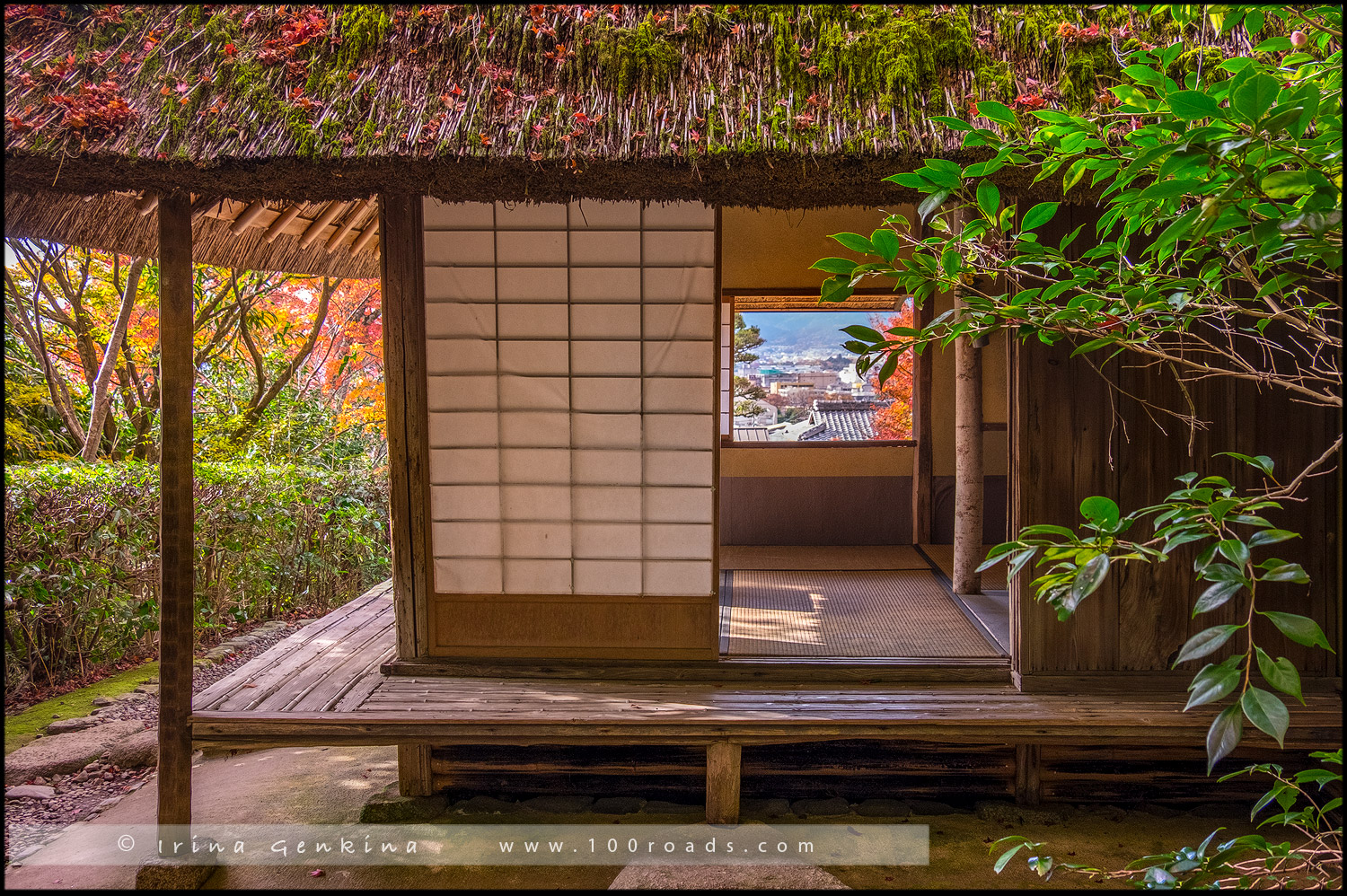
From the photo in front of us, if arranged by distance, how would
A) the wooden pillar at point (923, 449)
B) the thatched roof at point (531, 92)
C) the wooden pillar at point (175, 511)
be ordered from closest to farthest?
the thatched roof at point (531, 92) < the wooden pillar at point (175, 511) < the wooden pillar at point (923, 449)

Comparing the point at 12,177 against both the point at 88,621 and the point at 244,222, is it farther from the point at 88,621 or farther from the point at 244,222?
the point at 88,621

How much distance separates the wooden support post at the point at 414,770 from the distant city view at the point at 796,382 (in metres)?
5.98

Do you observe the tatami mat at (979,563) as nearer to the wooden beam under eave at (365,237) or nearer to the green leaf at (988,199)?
the green leaf at (988,199)

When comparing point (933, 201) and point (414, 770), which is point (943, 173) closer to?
point (933, 201)

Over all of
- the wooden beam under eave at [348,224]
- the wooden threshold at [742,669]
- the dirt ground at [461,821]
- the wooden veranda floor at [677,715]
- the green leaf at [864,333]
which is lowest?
the dirt ground at [461,821]

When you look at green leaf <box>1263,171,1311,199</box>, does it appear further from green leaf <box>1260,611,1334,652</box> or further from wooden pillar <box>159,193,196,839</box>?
wooden pillar <box>159,193,196,839</box>

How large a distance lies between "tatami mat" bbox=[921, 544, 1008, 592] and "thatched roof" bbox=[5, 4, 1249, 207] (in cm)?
212

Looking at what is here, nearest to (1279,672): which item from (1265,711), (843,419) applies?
(1265,711)

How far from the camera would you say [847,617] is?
3.49m

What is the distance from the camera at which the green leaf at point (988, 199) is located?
4.30 ft

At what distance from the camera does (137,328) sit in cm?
493

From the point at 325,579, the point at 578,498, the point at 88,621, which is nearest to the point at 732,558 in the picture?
the point at 578,498

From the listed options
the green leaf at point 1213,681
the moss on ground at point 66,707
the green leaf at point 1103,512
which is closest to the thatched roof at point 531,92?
the green leaf at point 1103,512

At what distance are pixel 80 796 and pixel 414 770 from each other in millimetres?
1386
